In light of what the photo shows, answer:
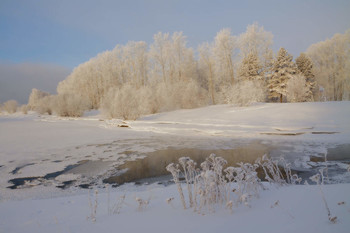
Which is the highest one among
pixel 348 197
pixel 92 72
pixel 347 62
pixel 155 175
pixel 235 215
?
pixel 92 72

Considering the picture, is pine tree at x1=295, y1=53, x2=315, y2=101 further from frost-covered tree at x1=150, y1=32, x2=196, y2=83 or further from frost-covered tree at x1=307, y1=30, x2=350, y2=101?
frost-covered tree at x1=150, y1=32, x2=196, y2=83

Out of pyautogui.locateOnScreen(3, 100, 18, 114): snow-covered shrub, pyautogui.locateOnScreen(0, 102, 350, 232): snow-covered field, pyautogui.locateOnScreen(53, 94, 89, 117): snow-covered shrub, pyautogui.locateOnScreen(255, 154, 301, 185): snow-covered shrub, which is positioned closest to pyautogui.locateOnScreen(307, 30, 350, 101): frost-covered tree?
pyautogui.locateOnScreen(0, 102, 350, 232): snow-covered field

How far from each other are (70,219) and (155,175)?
291 centimetres

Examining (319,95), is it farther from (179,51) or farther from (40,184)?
(40,184)

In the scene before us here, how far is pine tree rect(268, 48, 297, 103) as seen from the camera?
2889 centimetres

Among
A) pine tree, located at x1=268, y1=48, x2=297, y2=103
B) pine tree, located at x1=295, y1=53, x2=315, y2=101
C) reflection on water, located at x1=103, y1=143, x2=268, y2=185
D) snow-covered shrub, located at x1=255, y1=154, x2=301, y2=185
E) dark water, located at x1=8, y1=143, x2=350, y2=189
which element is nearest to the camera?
snow-covered shrub, located at x1=255, y1=154, x2=301, y2=185

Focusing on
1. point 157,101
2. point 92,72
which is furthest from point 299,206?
point 92,72

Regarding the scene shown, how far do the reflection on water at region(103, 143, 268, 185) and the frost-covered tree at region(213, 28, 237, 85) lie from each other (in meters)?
26.4

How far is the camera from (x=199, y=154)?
760 cm

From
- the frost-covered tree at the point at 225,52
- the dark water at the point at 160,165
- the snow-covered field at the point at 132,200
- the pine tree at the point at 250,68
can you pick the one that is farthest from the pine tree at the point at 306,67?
the dark water at the point at 160,165

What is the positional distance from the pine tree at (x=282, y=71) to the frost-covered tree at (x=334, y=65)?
6.13m

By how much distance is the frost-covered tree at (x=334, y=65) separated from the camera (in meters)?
29.8

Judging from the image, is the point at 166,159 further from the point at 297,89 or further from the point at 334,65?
the point at 334,65

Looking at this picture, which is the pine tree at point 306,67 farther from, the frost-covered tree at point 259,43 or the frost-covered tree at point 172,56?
the frost-covered tree at point 172,56
